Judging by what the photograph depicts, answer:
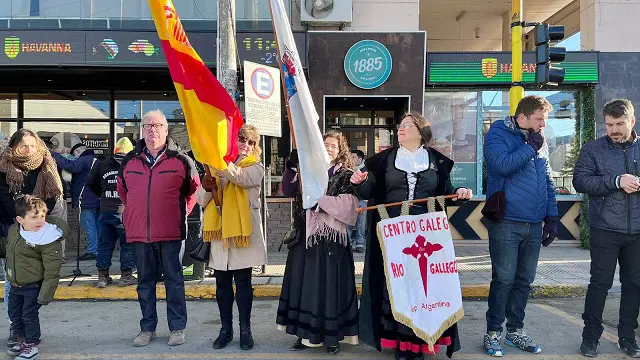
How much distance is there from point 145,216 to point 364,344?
7.10 feet

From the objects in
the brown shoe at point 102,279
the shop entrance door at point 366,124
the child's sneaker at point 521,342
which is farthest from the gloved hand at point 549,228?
the shop entrance door at point 366,124

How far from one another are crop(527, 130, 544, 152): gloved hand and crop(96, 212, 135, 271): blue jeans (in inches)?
189

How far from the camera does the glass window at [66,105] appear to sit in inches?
400

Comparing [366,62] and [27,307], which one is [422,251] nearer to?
[27,307]

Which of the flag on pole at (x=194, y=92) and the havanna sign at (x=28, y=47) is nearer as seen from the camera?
the flag on pole at (x=194, y=92)

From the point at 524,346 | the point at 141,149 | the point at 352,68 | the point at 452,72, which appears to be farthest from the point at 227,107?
the point at 452,72

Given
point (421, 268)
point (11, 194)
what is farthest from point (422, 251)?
point (11, 194)

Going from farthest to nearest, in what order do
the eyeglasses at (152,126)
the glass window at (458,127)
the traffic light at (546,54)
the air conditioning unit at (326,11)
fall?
the glass window at (458,127) < the air conditioning unit at (326,11) < the traffic light at (546,54) < the eyeglasses at (152,126)

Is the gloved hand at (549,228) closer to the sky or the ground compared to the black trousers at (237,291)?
closer to the sky

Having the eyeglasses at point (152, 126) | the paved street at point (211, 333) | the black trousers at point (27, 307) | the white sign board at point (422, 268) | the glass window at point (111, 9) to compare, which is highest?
the glass window at point (111, 9)

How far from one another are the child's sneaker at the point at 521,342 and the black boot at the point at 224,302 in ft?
7.96

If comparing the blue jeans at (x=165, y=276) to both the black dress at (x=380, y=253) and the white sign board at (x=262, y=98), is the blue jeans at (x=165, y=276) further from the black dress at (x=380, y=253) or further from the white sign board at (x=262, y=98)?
the white sign board at (x=262, y=98)

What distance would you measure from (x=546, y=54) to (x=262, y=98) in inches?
144

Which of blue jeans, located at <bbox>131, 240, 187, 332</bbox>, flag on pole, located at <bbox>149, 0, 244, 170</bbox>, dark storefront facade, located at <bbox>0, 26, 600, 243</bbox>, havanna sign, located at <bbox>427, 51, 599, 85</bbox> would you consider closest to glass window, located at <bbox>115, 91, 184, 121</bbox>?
dark storefront facade, located at <bbox>0, 26, 600, 243</bbox>
